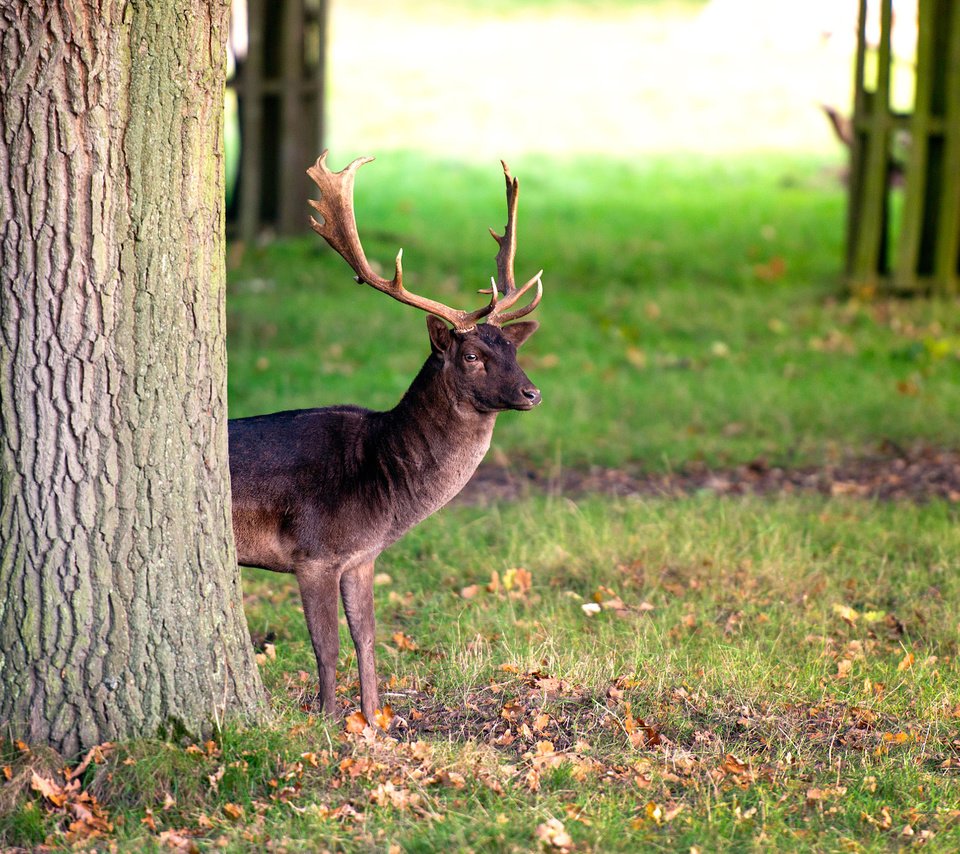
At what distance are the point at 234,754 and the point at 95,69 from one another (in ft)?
7.47

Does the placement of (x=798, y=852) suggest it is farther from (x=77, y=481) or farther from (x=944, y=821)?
(x=77, y=481)

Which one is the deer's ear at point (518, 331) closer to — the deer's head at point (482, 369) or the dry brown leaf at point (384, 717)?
the deer's head at point (482, 369)

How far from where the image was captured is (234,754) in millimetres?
4742

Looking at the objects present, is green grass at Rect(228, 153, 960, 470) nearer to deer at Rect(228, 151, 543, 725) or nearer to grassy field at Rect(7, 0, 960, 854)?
grassy field at Rect(7, 0, 960, 854)

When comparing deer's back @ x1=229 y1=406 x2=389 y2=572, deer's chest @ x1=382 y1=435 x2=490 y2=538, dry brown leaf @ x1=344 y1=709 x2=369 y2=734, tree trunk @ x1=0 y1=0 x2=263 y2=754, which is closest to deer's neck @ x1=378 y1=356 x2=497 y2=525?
deer's chest @ x1=382 y1=435 x2=490 y2=538

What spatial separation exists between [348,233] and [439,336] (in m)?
0.56

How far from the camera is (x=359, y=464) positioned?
5781 mm

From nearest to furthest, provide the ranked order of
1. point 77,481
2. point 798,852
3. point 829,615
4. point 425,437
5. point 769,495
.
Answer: point 798,852 < point 77,481 < point 425,437 < point 829,615 < point 769,495

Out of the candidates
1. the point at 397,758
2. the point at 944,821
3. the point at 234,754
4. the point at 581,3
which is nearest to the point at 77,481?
the point at 234,754

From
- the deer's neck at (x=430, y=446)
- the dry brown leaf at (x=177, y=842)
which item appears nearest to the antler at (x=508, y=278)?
the deer's neck at (x=430, y=446)

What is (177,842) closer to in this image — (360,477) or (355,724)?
(355,724)

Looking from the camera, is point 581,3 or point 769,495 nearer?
point 769,495

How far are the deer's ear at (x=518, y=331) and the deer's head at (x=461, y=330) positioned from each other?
0.22 ft

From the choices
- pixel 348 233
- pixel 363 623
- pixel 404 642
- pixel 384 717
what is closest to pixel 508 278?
pixel 348 233
